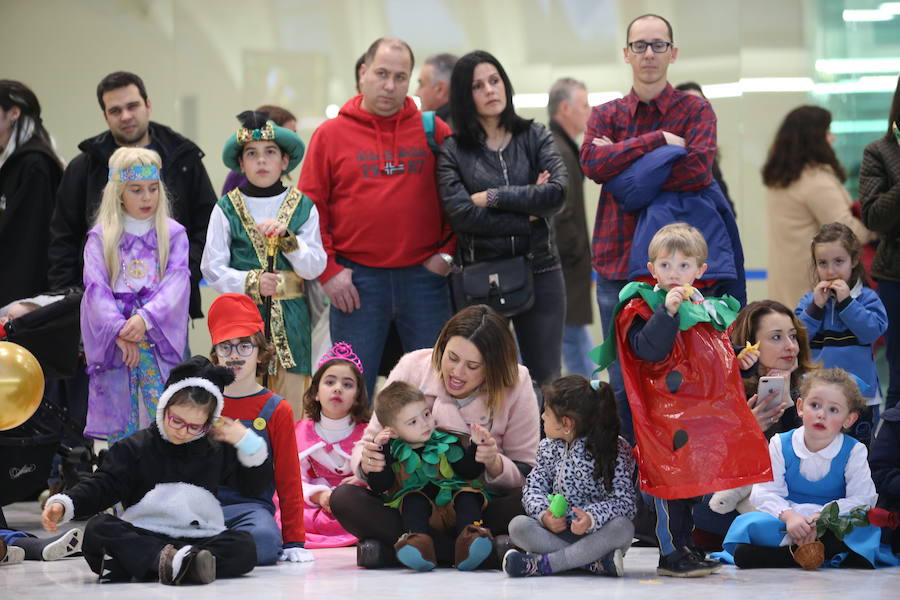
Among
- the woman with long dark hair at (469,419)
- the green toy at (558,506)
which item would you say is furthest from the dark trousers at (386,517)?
the green toy at (558,506)

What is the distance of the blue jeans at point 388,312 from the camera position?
219 inches

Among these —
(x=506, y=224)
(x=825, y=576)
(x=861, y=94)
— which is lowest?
(x=825, y=576)

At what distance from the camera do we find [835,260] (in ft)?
17.5

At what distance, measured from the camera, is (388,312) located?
18.4 feet

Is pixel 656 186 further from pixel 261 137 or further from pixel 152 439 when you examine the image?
pixel 152 439

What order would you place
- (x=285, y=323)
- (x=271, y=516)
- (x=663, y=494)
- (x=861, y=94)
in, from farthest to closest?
(x=861, y=94), (x=285, y=323), (x=271, y=516), (x=663, y=494)

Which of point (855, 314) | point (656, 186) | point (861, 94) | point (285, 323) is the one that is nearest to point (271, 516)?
point (285, 323)

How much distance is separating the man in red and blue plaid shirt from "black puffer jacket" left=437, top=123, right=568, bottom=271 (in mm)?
234

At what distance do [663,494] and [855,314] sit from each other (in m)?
1.60

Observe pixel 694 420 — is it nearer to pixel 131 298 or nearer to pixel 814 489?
pixel 814 489

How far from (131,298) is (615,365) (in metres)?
1.95

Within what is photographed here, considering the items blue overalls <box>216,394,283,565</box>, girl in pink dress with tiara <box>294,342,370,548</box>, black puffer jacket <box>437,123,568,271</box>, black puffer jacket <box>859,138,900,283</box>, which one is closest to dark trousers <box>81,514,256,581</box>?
blue overalls <box>216,394,283,565</box>

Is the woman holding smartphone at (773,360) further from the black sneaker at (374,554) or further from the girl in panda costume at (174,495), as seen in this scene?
the girl in panda costume at (174,495)

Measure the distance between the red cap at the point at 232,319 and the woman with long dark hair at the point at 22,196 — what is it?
5.19ft
